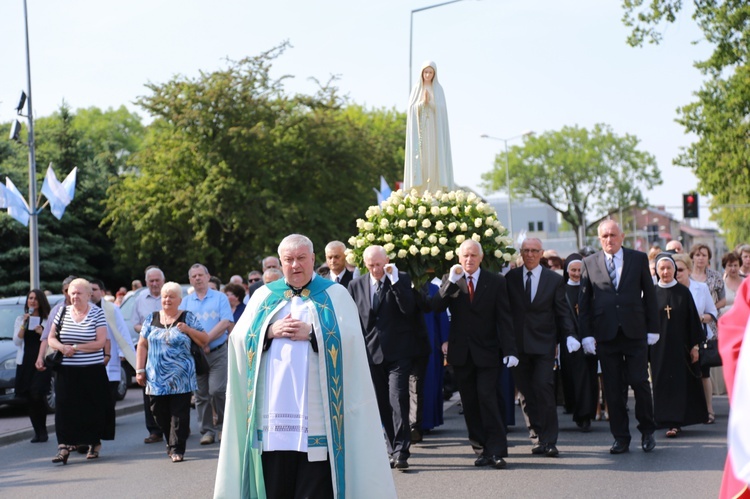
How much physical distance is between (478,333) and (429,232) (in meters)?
2.53

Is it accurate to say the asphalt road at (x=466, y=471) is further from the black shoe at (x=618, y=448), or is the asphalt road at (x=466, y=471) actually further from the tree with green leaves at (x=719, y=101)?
the tree with green leaves at (x=719, y=101)

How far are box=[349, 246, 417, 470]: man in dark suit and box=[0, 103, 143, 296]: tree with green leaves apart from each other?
2713 centimetres

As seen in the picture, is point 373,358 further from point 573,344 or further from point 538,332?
point 573,344

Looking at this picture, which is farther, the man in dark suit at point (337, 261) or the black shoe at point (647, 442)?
the man in dark suit at point (337, 261)

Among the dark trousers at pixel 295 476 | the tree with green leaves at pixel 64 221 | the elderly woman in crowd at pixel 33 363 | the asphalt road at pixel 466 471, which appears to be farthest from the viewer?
the tree with green leaves at pixel 64 221

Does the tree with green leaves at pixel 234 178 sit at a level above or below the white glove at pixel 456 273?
above

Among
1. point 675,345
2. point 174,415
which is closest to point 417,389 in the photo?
point 174,415

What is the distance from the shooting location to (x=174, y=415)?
11.7 metres

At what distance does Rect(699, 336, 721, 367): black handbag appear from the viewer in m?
12.6

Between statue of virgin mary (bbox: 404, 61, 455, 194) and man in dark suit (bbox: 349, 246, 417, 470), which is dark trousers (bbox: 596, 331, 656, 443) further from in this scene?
statue of virgin mary (bbox: 404, 61, 455, 194)

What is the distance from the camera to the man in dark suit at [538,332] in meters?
11.2

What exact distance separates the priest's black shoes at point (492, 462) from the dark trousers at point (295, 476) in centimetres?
411

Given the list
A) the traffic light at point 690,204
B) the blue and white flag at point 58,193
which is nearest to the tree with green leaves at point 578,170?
the traffic light at point 690,204

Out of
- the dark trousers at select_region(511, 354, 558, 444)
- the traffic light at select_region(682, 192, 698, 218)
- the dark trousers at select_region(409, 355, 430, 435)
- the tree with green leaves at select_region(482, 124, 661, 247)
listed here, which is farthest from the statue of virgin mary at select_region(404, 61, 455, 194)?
the tree with green leaves at select_region(482, 124, 661, 247)
